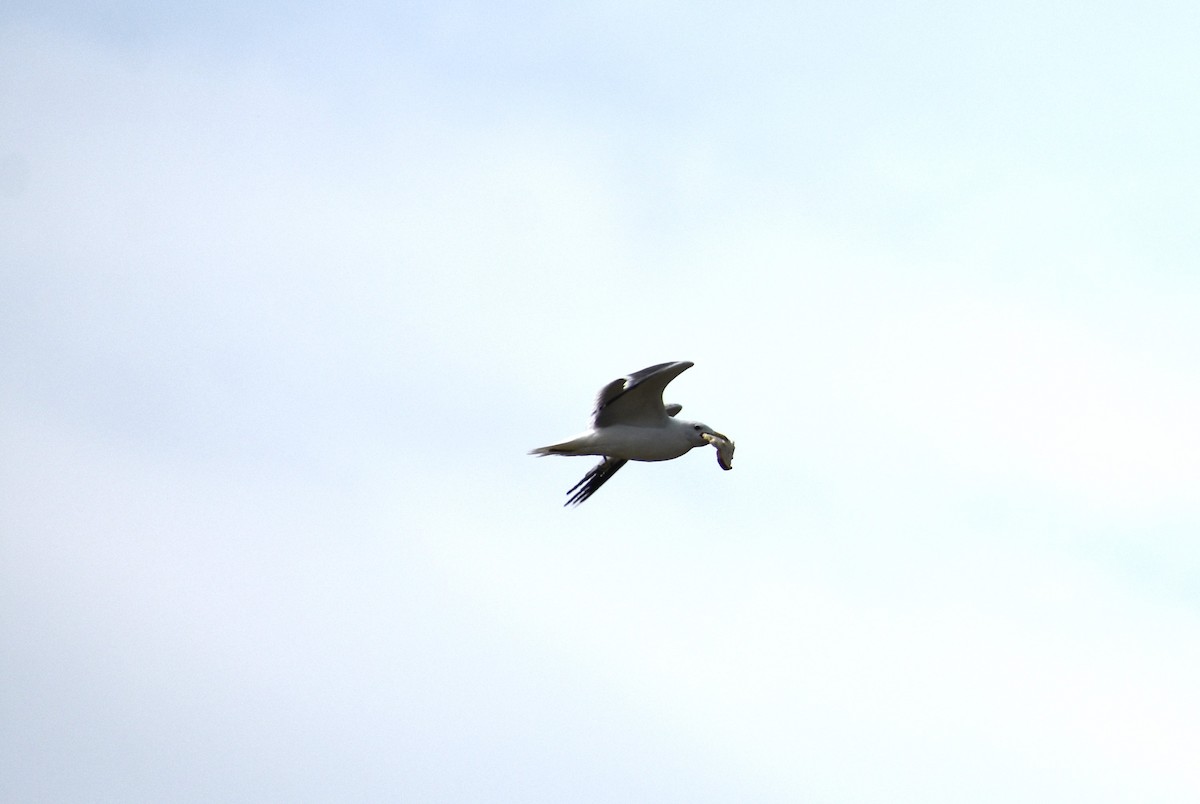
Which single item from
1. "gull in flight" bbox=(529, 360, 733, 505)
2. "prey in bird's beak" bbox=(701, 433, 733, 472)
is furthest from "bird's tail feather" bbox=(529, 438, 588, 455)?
"prey in bird's beak" bbox=(701, 433, 733, 472)

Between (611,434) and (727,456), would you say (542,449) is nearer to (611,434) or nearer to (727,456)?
(611,434)

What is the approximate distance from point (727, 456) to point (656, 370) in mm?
3775

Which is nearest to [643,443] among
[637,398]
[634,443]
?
[634,443]

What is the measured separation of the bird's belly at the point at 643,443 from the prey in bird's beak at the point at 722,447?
1.73ft

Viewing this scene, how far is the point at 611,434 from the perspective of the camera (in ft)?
157

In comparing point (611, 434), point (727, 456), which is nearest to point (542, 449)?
point (611, 434)

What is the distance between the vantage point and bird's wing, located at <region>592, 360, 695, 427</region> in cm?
4703

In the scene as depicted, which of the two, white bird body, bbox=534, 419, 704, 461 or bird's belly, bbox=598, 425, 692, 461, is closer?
white bird body, bbox=534, 419, 704, 461

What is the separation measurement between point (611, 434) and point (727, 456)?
3.19 metres

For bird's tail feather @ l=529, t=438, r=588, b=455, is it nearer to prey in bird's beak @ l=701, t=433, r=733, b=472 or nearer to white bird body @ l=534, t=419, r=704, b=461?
white bird body @ l=534, t=419, r=704, b=461

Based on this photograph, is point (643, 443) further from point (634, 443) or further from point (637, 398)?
point (637, 398)

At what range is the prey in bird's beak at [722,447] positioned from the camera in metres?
49.3

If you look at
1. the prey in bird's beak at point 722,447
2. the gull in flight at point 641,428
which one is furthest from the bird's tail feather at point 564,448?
the prey in bird's beak at point 722,447

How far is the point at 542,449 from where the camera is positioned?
47.1 meters
